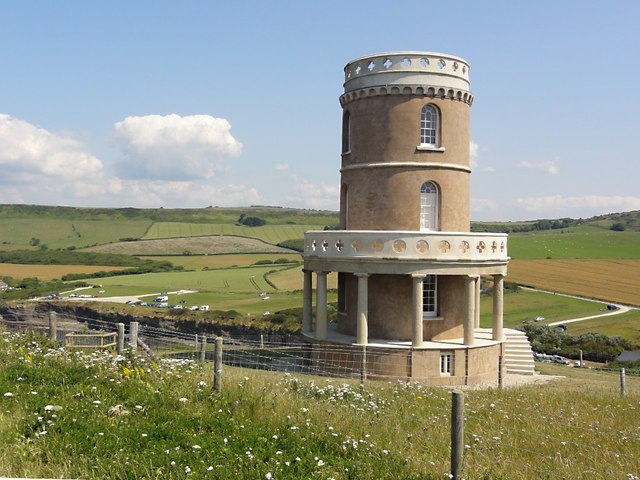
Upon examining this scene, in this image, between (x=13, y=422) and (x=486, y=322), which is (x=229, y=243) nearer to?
(x=486, y=322)

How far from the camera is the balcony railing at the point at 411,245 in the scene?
2302 cm

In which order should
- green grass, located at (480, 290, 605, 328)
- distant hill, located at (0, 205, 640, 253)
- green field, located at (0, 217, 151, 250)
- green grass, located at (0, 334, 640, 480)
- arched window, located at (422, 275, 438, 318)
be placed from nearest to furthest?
green grass, located at (0, 334, 640, 480) < arched window, located at (422, 275, 438, 318) < green grass, located at (480, 290, 605, 328) < green field, located at (0, 217, 151, 250) < distant hill, located at (0, 205, 640, 253)

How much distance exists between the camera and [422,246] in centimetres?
2308

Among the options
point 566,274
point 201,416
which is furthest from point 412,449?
point 566,274

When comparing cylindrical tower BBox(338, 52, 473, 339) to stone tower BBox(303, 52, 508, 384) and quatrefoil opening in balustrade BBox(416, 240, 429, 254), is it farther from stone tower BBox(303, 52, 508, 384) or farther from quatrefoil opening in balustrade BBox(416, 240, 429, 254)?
quatrefoil opening in balustrade BBox(416, 240, 429, 254)

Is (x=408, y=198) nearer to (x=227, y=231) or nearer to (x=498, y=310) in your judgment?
(x=498, y=310)

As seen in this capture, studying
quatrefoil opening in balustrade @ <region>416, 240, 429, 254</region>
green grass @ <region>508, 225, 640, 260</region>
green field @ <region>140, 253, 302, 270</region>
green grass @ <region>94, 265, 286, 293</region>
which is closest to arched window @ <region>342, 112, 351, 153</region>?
quatrefoil opening in balustrade @ <region>416, 240, 429, 254</region>

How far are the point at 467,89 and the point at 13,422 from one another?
21930 mm

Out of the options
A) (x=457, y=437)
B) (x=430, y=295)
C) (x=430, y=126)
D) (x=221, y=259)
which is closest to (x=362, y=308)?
(x=430, y=295)

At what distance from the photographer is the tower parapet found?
82.8ft

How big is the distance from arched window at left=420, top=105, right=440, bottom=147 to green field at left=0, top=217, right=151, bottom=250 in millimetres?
145640

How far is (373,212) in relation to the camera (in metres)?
25.7

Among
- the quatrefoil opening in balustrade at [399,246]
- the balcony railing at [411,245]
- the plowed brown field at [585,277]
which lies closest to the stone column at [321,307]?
the balcony railing at [411,245]

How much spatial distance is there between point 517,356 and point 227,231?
15609 centimetres
